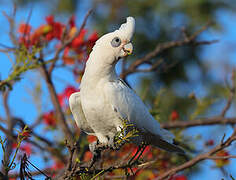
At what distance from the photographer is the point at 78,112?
2.05 m

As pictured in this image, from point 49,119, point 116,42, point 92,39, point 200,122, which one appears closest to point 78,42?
point 92,39

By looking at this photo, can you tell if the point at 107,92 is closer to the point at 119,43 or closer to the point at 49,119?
the point at 119,43

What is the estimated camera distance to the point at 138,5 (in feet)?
28.0

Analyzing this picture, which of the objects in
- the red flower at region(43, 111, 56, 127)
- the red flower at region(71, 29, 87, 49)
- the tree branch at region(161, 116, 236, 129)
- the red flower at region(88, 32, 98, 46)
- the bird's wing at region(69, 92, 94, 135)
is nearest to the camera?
the bird's wing at region(69, 92, 94, 135)

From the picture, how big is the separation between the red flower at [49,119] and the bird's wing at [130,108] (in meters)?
1.52

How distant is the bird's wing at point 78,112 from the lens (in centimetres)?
201

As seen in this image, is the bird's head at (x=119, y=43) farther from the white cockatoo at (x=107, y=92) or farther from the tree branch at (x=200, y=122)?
the tree branch at (x=200, y=122)

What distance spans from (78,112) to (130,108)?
329 millimetres

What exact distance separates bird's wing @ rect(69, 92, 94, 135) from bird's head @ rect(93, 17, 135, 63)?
1.10ft

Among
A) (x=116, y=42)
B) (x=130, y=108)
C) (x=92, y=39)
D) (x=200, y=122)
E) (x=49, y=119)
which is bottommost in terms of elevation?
(x=130, y=108)

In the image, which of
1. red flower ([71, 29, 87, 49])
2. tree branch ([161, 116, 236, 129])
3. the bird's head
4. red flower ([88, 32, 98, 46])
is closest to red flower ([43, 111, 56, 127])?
red flower ([71, 29, 87, 49])

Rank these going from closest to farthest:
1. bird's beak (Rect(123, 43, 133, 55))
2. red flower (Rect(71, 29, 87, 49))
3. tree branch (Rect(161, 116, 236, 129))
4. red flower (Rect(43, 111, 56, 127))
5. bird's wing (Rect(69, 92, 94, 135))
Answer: bird's beak (Rect(123, 43, 133, 55)) → bird's wing (Rect(69, 92, 94, 135)) → red flower (Rect(71, 29, 87, 49)) → tree branch (Rect(161, 116, 236, 129)) → red flower (Rect(43, 111, 56, 127))

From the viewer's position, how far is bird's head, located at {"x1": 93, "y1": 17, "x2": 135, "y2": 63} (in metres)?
1.83

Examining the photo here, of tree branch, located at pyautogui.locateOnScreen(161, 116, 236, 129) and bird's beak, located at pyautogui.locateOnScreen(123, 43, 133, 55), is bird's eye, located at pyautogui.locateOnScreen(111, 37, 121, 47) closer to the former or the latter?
bird's beak, located at pyautogui.locateOnScreen(123, 43, 133, 55)
